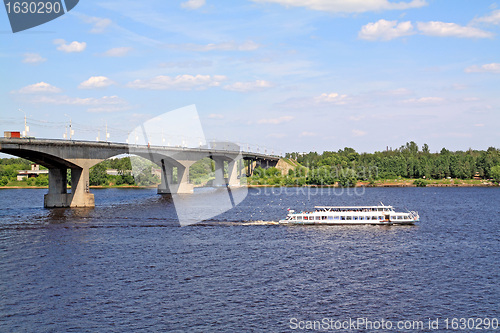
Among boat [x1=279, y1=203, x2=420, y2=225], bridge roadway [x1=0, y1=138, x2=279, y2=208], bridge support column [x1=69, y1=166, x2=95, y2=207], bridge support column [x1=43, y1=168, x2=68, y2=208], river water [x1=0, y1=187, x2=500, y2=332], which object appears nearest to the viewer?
river water [x1=0, y1=187, x2=500, y2=332]

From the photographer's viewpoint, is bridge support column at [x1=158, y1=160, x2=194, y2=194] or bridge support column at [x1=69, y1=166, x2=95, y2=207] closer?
bridge support column at [x1=69, y1=166, x2=95, y2=207]

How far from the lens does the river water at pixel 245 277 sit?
4084cm

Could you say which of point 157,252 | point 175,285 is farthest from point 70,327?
point 157,252

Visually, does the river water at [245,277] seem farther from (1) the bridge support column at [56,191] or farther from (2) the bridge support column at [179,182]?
(2) the bridge support column at [179,182]

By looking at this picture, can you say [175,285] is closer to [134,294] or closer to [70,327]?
[134,294]

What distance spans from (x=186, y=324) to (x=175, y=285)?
10847mm

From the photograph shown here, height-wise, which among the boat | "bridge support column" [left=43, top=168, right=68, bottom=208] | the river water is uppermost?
"bridge support column" [left=43, top=168, right=68, bottom=208]

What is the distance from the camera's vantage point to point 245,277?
53.1 metres

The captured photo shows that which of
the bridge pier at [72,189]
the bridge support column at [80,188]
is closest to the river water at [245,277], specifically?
the bridge support column at [80,188]

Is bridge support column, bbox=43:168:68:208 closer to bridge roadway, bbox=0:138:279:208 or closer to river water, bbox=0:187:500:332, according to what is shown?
bridge roadway, bbox=0:138:279:208

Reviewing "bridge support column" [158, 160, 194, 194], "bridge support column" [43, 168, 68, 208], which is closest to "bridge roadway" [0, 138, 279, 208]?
"bridge support column" [43, 168, 68, 208]

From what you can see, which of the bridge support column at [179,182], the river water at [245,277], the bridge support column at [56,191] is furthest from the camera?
the bridge support column at [179,182]

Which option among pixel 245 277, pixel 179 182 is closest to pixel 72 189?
pixel 179 182

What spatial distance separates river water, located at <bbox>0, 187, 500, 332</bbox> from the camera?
40.8 metres
